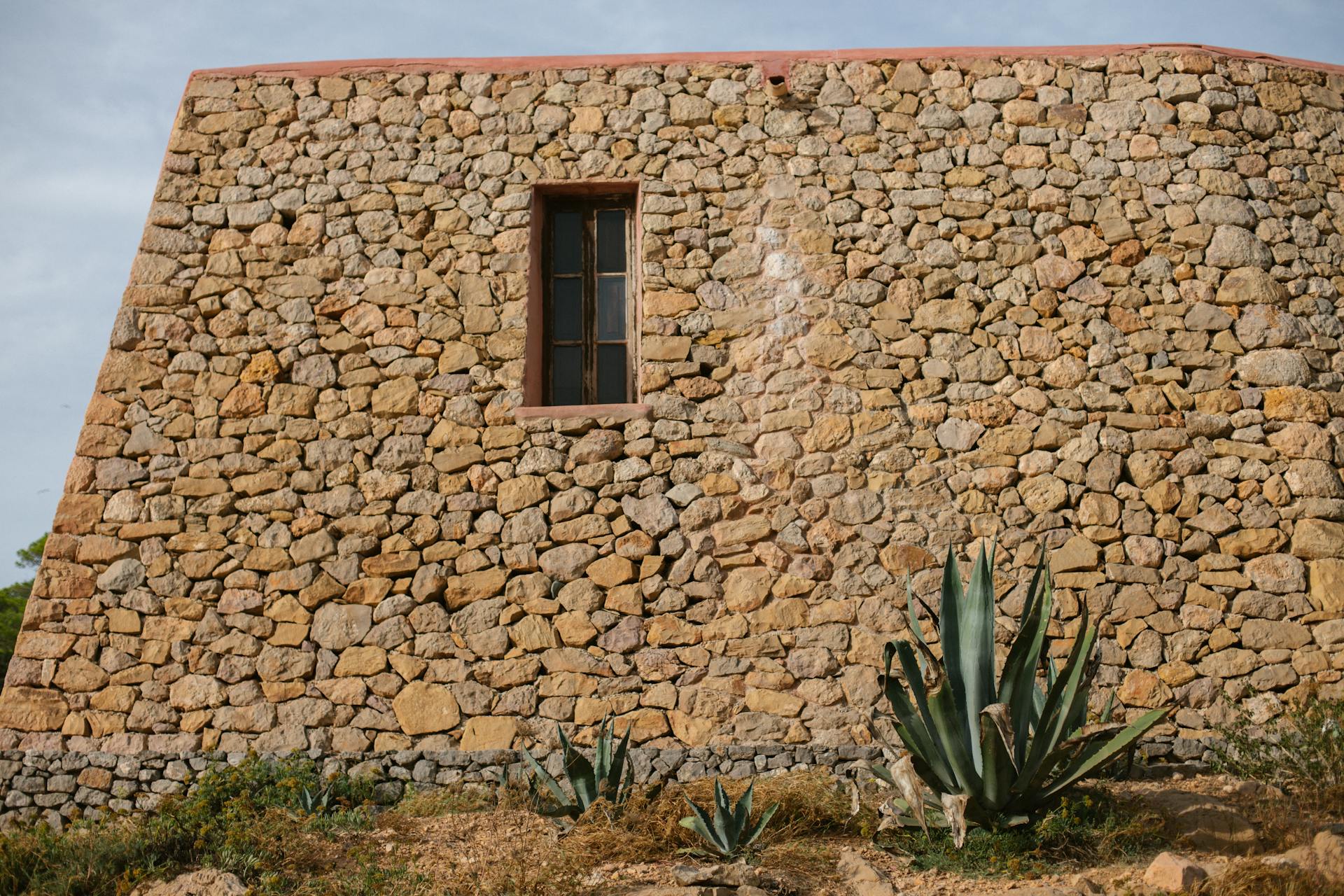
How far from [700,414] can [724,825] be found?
95.9 inches

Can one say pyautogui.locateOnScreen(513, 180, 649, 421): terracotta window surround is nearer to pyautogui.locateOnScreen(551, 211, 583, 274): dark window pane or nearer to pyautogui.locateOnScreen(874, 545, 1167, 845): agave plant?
pyautogui.locateOnScreen(551, 211, 583, 274): dark window pane

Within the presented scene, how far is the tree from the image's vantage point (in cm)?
1204

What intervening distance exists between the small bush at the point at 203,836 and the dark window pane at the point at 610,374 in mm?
2548

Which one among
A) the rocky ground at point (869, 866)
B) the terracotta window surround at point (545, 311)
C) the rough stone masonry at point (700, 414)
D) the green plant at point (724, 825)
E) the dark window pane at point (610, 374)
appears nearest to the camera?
the rocky ground at point (869, 866)

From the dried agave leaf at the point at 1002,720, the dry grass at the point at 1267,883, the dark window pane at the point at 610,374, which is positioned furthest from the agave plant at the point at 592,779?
the dry grass at the point at 1267,883

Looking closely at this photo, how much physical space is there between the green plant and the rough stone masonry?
1128 mm

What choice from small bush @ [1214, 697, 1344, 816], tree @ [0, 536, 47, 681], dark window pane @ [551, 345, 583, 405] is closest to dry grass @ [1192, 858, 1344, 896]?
small bush @ [1214, 697, 1344, 816]

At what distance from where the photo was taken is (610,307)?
22.4 feet

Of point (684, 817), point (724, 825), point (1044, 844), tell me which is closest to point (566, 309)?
point (684, 817)

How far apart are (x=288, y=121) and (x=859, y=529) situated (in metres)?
4.25

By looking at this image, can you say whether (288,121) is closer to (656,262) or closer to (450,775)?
(656,262)

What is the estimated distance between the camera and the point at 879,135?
6730 millimetres

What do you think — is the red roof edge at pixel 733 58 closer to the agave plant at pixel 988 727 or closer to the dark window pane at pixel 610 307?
the dark window pane at pixel 610 307

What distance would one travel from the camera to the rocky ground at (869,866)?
155 inches
